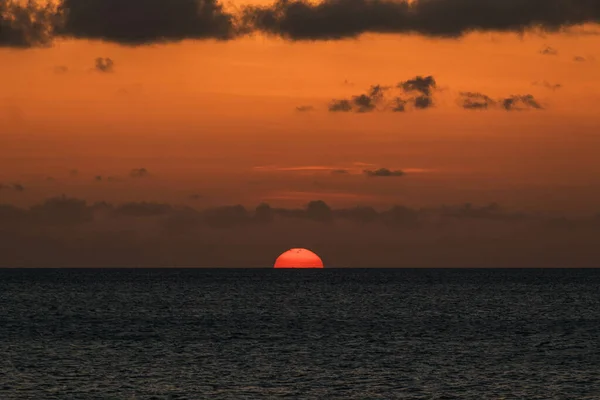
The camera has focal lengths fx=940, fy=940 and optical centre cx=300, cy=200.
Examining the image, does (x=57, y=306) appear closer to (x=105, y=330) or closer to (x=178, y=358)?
(x=105, y=330)

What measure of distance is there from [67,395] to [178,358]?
19.1m

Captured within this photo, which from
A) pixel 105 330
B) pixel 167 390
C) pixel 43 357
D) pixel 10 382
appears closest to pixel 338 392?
pixel 167 390

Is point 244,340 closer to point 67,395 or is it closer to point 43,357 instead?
point 43,357

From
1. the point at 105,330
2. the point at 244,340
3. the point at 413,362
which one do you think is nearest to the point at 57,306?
the point at 105,330

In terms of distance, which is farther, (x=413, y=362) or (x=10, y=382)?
(x=413, y=362)

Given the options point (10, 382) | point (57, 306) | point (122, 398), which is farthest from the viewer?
point (57, 306)

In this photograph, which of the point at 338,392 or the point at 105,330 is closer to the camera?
the point at 338,392

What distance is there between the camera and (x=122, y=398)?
56531 mm

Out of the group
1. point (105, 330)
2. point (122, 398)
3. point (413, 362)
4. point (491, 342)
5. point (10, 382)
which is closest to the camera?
point (122, 398)

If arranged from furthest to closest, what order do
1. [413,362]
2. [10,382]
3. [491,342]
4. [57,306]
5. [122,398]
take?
[57,306], [491,342], [413,362], [10,382], [122,398]

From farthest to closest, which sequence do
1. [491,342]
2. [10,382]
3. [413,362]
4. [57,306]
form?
[57,306] → [491,342] → [413,362] → [10,382]

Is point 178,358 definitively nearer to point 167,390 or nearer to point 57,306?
point 167,390

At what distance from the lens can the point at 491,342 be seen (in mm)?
92062

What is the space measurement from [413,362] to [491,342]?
20.3m
